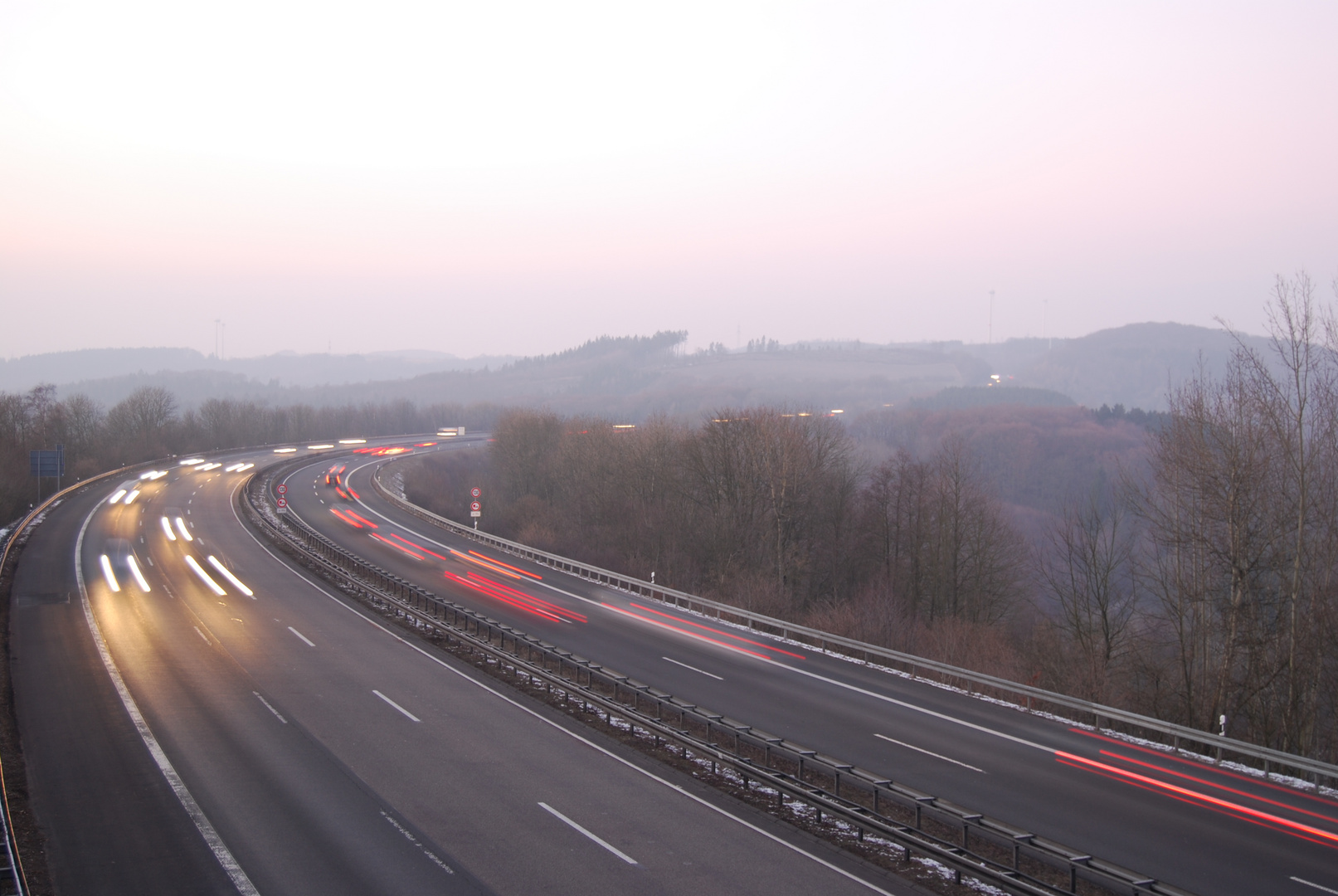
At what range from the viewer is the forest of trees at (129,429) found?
65375 mm

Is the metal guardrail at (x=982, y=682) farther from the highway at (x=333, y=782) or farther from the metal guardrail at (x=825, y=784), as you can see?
the highway at (x=333, y=782)

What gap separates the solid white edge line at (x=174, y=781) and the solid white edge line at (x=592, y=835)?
444cm

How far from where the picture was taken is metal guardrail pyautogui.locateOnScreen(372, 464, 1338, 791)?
15.8 m

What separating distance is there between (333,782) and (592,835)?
16.6 ft

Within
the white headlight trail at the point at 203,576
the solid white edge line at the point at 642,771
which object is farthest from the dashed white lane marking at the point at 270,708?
the white headlight trail at the point at 203,576

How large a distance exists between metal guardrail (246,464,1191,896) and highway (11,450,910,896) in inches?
30.7

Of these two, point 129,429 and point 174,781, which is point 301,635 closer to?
point 174,781

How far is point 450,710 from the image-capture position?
18.9 metres

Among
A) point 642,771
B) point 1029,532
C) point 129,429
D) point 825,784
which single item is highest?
point 129,429

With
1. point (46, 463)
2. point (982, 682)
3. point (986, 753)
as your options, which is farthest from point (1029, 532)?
point (46, 463)

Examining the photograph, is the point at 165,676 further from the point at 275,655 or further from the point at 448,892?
the point at 448,892

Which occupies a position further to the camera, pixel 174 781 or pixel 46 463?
pixel 46 463

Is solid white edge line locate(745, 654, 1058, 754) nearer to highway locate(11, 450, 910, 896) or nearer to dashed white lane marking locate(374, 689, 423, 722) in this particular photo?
highway locate(11, 450, 910, 896)

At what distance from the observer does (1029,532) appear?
76.0 metres
